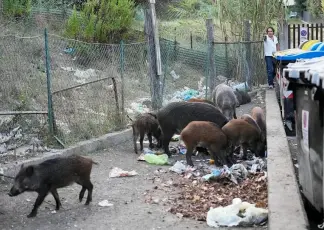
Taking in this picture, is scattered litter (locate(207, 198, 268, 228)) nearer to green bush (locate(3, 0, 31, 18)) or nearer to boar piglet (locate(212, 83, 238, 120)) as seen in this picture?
boar piglet (locate(212, 83, 238, 120))

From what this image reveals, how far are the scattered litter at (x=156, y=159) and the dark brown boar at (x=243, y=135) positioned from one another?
3.93 ft

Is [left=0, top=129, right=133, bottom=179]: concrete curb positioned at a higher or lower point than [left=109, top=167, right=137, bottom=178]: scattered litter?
higher

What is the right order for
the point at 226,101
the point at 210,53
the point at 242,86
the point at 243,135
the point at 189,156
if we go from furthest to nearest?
1. the point at 242,86
2. the point at 210,53
3. the point at 226,101
4. the point at 243,135
5. the point at 189,156

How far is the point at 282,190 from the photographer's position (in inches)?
261

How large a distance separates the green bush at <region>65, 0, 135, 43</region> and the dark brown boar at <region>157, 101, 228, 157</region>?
703 cm

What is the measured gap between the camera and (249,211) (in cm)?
652

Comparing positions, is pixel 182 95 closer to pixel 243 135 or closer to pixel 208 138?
pixel 243 135

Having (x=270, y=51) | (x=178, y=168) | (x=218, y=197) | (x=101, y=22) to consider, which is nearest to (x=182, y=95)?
(x=270, y=51)

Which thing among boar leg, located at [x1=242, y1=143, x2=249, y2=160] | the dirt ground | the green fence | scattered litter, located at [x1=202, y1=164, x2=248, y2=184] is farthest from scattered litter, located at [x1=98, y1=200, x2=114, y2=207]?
boar leg, located at [x1=242, y1=143, x2=249, y2=160]

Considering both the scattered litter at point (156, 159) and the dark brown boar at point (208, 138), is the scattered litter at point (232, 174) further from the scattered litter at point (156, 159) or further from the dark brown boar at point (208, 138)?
the scattered litter at point (156, 159)

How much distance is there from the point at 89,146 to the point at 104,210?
318cm

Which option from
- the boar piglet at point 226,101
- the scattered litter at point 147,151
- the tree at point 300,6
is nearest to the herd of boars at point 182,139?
the scattered litter at point 147,151

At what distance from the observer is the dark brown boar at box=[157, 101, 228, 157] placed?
10.7 meters

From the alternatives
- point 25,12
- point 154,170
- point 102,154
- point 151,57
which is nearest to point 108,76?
point 151,57
